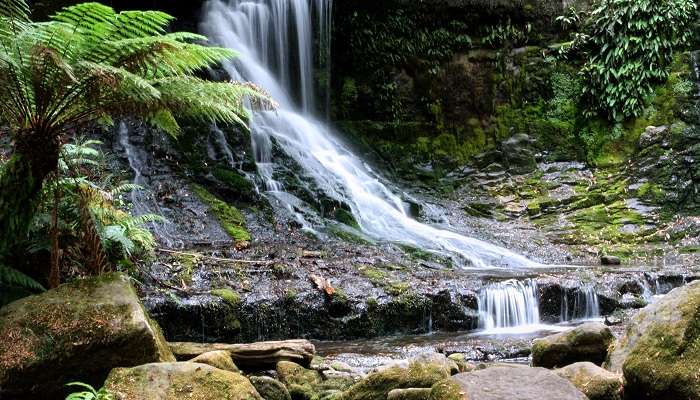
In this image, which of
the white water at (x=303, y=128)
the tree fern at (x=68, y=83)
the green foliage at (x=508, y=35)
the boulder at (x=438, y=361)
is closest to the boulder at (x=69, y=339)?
the tree fern at (x=68, y=83)

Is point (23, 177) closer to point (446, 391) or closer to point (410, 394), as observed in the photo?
point (410, 394)

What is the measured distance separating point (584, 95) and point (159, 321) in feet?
39.6

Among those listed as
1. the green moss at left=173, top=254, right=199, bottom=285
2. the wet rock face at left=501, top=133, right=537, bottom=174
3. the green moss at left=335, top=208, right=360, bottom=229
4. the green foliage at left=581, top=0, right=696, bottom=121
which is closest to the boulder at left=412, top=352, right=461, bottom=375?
the green moss at left=173, top=254, right=199, bottom=285

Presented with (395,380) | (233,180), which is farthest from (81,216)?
(233,180)

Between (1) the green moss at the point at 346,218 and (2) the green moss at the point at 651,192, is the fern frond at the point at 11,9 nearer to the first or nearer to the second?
(1) the green moss at the point at 346,218

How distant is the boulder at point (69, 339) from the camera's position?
3449 millimetres

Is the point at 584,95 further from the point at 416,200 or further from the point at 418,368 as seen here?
the point at 418,368

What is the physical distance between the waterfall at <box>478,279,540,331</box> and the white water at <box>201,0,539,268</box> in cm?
209

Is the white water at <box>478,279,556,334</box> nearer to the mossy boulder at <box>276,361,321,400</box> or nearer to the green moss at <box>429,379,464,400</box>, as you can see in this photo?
the mossy boulder at <box>276,361,321,400</box>

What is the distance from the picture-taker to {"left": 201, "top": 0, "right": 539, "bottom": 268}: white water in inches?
407

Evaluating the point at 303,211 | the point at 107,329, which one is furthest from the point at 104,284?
the point at 303,211

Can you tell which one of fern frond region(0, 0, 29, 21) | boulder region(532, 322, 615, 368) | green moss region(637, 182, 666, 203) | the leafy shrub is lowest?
boulder region(532, 322, 615, 368)

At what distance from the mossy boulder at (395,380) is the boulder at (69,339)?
1.35 metres

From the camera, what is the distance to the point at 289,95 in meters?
14.9
